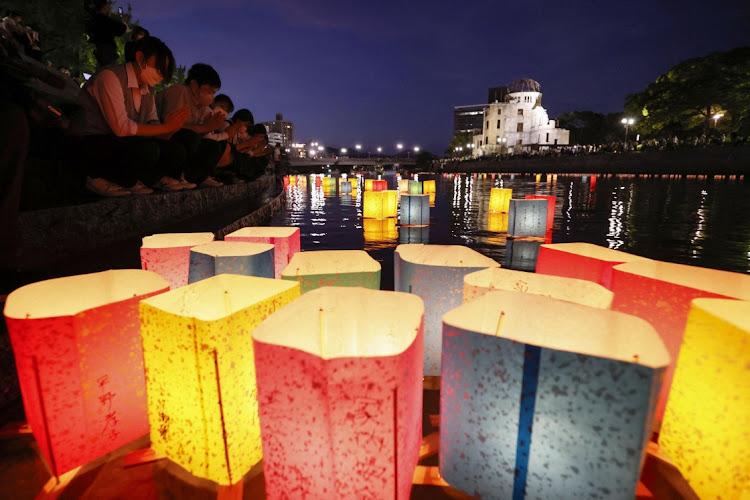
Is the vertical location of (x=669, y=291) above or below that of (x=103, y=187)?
below

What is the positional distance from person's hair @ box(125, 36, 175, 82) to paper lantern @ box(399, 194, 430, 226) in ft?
13.7

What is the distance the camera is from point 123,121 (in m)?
3.28

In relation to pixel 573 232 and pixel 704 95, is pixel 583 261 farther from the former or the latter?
pixel 704 95

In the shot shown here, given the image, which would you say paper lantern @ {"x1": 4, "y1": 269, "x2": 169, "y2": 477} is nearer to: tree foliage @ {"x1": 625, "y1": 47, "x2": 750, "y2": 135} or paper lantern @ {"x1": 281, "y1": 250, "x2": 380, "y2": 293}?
paper lantern @ {"x1": 281, "y1": 250, "x2": 380, "y2": 293}

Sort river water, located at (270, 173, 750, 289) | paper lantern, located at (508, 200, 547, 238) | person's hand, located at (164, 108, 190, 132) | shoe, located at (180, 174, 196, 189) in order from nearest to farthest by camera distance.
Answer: person's hand, located at (164, 108, 190, 132) → river water, located at (270, 173, 750, 289) → shoe, located at (180, 174, 196, 189) → paper lantern, located at (508, 200, 547, 238)

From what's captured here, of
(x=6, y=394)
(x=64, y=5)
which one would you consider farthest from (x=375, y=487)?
(x=64, y=5)

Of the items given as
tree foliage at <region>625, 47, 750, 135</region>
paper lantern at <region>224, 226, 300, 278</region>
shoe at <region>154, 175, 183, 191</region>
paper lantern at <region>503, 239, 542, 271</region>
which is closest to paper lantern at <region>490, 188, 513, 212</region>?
paper lantern at <region>503, 239, 542, 271</region>

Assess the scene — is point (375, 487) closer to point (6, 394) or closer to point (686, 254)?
point (6, 394)

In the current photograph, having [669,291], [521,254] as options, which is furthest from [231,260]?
[521,254]

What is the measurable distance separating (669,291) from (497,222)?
577 cm

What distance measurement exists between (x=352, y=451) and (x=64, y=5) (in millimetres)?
18516

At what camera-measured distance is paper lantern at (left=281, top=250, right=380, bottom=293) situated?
5.78 feet

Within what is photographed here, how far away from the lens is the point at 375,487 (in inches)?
42.8

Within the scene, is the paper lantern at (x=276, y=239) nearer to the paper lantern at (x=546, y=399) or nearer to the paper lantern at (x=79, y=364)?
the paper lantern at (x=79, y=364)
